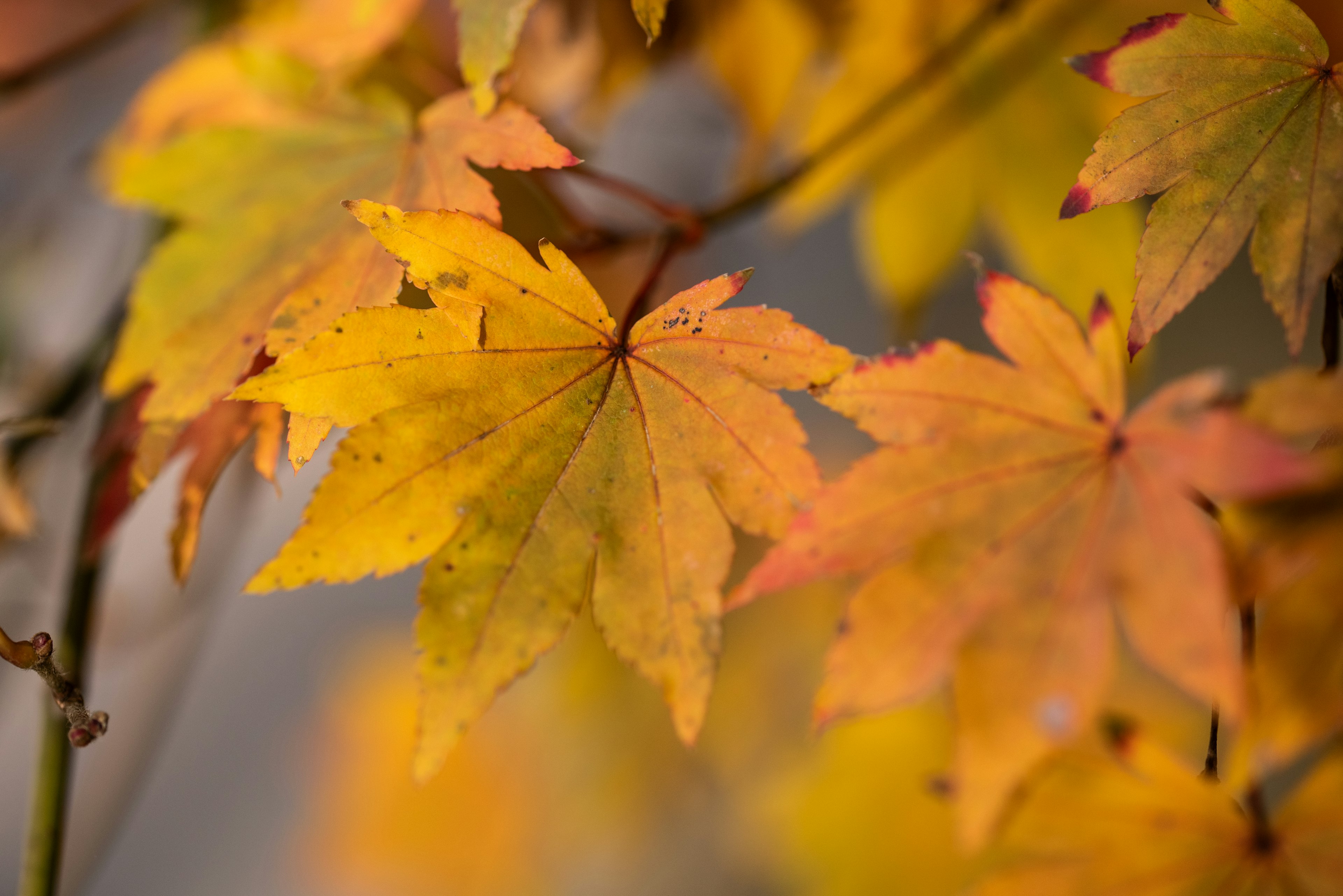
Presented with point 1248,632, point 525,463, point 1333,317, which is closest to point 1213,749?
point 1248,632

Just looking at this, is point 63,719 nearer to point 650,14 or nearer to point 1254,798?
point 650,14

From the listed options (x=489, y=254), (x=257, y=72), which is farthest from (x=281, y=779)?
(x=489, y=254)

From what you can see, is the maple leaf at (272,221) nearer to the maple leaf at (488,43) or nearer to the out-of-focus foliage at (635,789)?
the maple leaf at (488,43)

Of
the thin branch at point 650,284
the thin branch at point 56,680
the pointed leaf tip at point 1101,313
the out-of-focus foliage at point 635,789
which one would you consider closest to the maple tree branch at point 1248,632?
the pointed leaf tip at point 1101,313

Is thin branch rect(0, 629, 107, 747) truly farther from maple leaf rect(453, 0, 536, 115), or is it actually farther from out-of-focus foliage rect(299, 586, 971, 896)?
out-of-focus foliage rect(299, 586, 971, 896)

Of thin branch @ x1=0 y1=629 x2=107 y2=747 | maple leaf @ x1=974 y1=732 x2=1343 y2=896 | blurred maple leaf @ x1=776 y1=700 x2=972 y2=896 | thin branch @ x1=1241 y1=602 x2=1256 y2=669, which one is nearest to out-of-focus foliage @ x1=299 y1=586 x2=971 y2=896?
blurred maple leaf @ x1=776 y1=700 x2=972 y2=896
